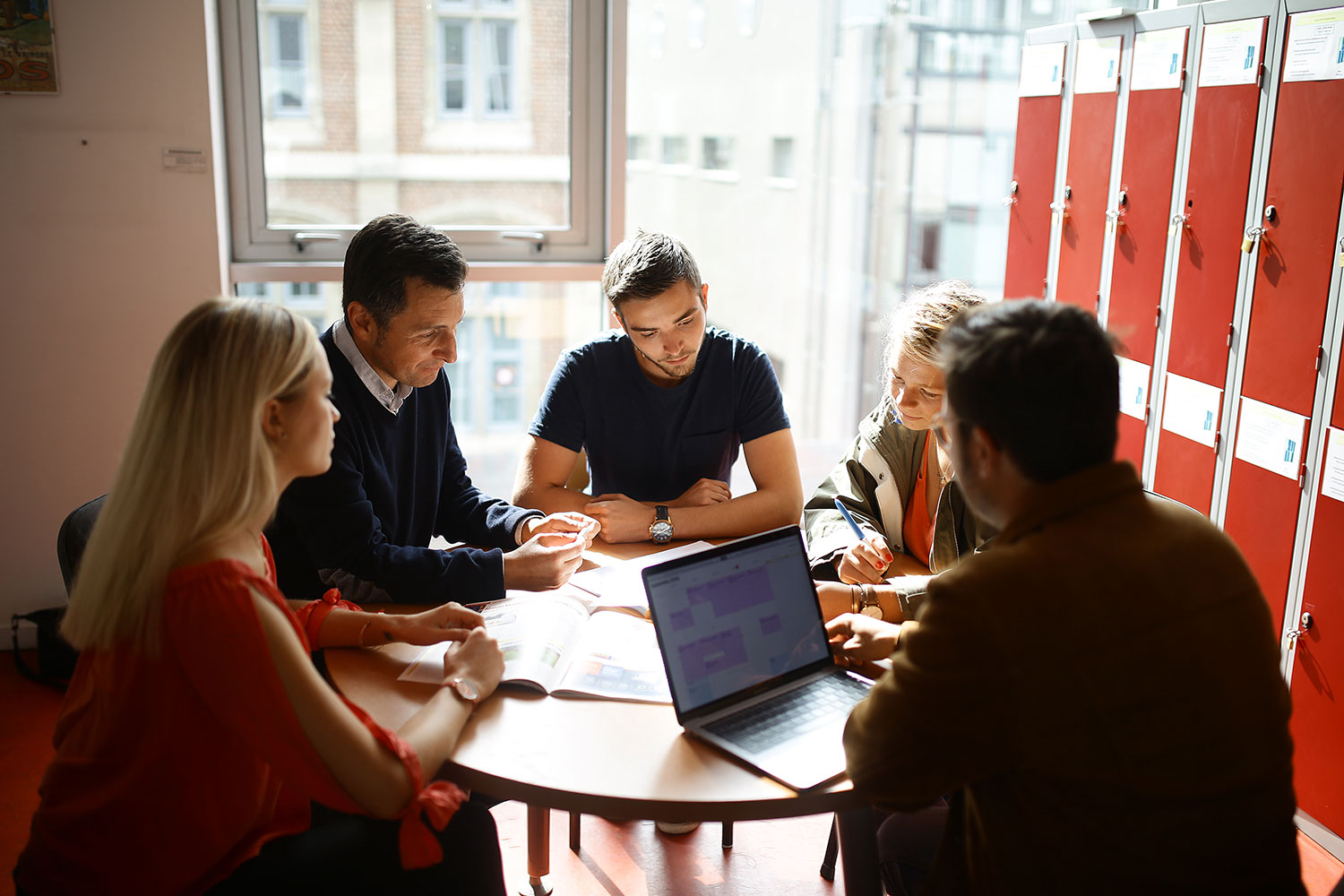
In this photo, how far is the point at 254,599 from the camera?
1.18m

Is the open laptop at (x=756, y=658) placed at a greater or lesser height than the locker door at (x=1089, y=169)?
lesser

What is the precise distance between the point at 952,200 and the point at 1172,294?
4445 mm

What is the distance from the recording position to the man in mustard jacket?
99 cm

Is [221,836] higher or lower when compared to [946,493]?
lower

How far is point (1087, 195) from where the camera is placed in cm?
286

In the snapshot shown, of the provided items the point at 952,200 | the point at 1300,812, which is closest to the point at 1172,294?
the point at 1300,812

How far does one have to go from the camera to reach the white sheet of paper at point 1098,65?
8.99ft

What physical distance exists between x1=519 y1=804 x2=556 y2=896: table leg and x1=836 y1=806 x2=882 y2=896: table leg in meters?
0.87

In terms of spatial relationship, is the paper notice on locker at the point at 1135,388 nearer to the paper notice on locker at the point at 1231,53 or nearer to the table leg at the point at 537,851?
the paper notice on locker at the point at 1231,53

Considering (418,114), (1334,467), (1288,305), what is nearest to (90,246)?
(418,114)

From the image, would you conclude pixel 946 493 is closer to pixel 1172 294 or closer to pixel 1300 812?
pixel 1172 294

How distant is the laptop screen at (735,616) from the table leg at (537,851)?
898 mm

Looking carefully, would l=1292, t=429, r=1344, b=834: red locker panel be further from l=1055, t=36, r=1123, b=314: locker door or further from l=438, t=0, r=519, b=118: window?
l=438, t=0, r=519, b=118: window

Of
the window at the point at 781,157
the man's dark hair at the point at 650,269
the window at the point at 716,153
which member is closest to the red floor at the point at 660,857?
the man's dark hair at the point at 650,269
